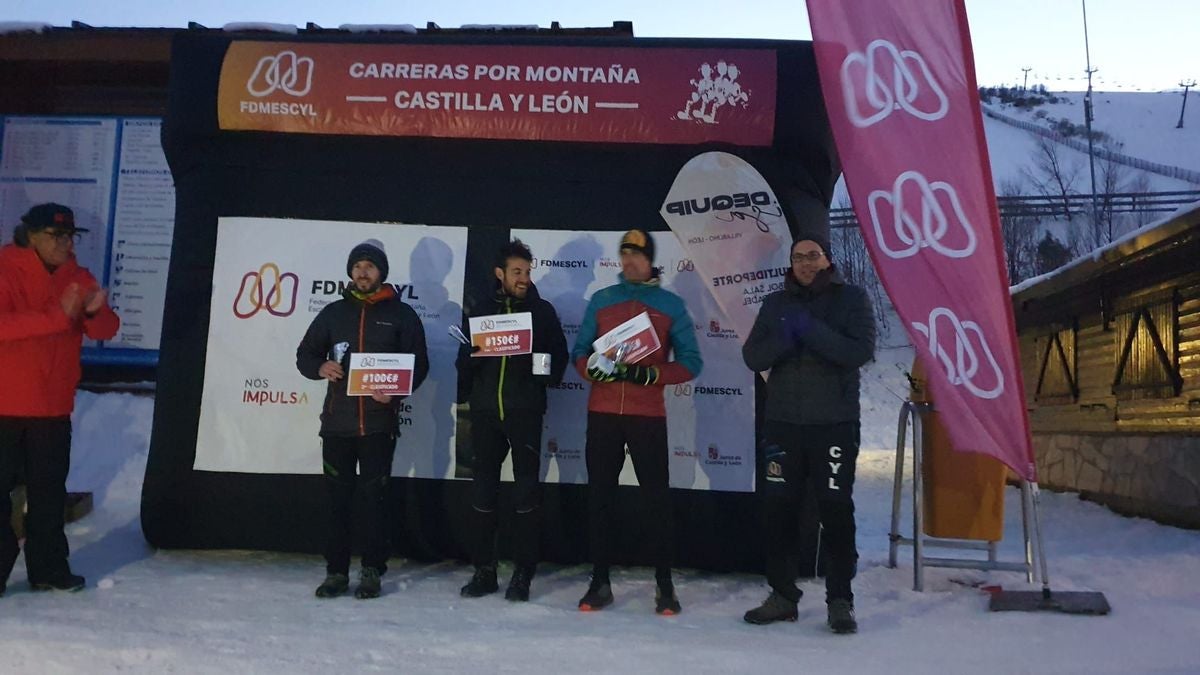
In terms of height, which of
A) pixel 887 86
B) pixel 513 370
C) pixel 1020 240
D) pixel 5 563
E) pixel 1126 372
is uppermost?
pixel 1020 240

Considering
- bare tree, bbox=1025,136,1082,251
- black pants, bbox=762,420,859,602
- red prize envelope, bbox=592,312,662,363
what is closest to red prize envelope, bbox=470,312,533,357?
red prize envelope, bbox=592,312,662,363

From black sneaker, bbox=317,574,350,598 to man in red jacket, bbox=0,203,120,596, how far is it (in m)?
1.16

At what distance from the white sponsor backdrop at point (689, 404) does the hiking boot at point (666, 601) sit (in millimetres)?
832

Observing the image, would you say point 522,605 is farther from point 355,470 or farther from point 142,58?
point 142,58

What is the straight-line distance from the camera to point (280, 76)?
5242 mm

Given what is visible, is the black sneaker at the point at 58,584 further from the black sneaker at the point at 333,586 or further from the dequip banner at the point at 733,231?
the dequip banner at the point at 733,231

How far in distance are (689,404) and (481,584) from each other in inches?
58.0

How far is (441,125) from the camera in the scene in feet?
17.0

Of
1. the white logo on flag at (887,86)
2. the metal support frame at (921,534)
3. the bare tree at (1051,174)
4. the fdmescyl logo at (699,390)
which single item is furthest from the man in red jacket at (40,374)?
the bare tree at (1051,174)

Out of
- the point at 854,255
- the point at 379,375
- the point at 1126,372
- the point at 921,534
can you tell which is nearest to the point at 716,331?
the point at 921,534

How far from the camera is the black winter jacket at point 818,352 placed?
4.00 m

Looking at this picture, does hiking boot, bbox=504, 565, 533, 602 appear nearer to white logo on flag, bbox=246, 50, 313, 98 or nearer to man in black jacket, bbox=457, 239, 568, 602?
man in black jacket, bbox=457, 239, 568, 602

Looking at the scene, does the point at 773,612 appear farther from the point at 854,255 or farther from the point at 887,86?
the point at 854,255

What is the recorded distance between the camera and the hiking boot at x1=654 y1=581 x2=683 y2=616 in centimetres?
422
